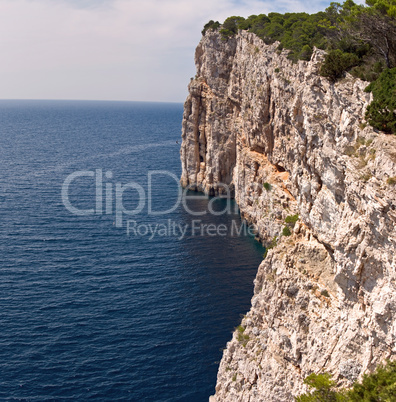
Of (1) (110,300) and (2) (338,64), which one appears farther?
(1) (110,300)

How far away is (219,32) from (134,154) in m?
62.7

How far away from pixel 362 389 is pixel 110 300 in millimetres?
38035

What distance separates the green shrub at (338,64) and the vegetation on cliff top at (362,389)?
809 inches

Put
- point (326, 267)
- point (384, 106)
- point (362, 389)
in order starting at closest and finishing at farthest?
point (362, 389) → point (384, 106) → point (326, 267)

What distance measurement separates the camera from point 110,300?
179ft

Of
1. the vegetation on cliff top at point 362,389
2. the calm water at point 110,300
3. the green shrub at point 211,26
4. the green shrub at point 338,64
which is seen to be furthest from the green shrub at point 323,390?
the green shrub at point 211,26

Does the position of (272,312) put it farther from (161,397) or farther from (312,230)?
(161,397)

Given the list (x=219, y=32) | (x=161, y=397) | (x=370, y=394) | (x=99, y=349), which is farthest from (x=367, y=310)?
(x=219, y=32)

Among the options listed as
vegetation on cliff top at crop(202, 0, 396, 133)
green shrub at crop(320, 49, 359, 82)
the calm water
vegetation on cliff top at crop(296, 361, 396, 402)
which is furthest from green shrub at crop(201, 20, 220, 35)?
vegetation on cliff top at crop(296, 361, 396, 402)

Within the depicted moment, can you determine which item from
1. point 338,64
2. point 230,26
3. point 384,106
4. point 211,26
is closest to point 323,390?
point 384,106

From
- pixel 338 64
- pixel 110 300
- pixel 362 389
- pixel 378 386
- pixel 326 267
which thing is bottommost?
pixel 110 300

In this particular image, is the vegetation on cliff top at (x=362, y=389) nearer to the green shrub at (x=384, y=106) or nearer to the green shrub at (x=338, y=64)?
the green shrub at (x=384, y=106)

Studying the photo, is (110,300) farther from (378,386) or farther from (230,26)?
(230,26)

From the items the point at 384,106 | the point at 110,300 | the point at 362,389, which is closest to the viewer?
the point at 362,389
